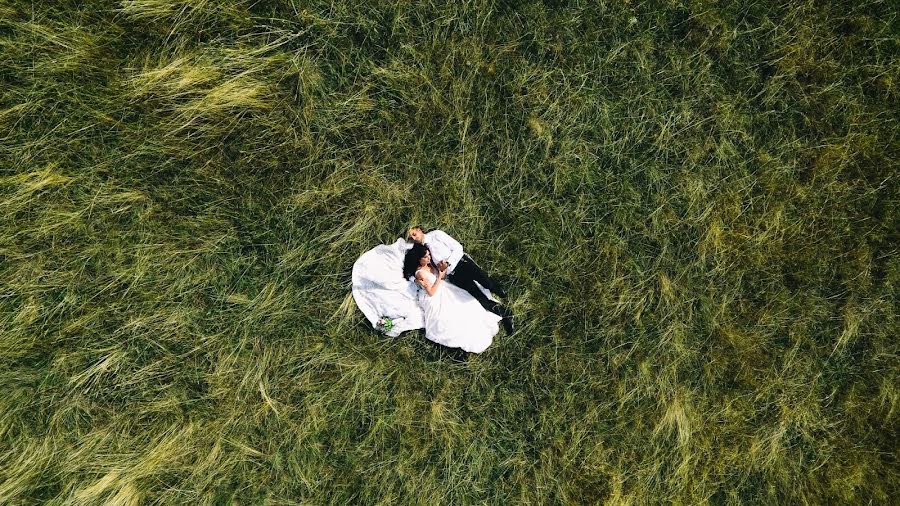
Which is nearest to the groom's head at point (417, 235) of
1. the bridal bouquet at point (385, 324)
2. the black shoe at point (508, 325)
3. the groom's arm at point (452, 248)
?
the groom's arm at point (452, 248)

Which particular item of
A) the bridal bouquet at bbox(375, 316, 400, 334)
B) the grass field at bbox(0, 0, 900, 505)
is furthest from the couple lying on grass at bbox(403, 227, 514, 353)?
the bridal bouquet at bbox(375, 316, 400, 334)

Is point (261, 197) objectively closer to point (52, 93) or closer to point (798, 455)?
point (52, 93)

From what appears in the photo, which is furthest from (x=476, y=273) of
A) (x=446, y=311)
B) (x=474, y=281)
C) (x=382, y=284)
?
(x=382, y=284)

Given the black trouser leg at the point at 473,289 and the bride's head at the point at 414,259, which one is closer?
the bride's head at the point at 414,259

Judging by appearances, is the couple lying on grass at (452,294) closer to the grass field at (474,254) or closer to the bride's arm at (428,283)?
the bride's arm at (428,283)

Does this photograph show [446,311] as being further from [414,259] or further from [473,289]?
[414,259]

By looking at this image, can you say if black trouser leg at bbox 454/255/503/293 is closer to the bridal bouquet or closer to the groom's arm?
the groom's arm

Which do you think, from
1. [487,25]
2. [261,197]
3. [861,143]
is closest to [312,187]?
[261,197]
